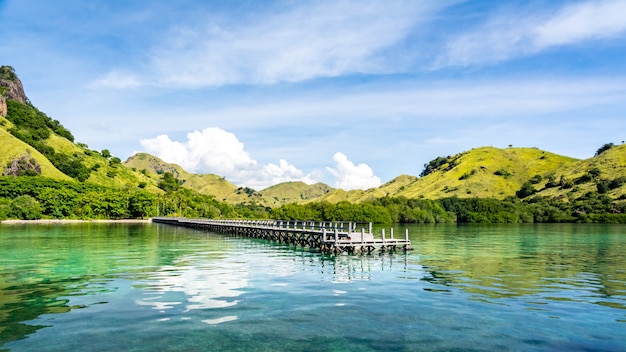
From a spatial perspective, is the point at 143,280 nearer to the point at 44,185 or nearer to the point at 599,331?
the point at 599,331

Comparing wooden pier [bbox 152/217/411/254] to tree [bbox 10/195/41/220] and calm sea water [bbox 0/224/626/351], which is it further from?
tree [bbox 10/195/41/220]

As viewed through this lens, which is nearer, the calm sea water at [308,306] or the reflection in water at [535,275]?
the calm sea water at [308,306]

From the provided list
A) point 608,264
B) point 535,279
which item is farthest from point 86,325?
point 608,264

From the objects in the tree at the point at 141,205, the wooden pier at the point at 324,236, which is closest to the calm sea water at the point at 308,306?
the wooden pier at the point at 324,236

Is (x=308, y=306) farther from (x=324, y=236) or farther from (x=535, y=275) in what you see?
(x=324, y=236)

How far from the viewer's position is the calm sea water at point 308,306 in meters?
17.6

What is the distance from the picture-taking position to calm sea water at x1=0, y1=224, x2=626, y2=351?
17.6 metres

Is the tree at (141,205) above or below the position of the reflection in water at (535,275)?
above

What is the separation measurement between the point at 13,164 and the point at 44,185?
20.3 metres

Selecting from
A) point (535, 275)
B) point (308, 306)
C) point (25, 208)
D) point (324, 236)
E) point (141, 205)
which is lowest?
point (535, 275)

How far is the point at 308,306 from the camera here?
2389 cm

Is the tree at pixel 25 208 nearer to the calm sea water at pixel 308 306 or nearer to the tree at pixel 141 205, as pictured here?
the tree at pixel 141 205

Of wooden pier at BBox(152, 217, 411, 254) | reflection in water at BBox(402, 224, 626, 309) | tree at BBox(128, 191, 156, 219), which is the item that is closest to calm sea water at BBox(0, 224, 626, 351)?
reflection in water at BBox(402, 224, 626, 309)

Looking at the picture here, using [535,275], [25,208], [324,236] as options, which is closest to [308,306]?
[535,275]
